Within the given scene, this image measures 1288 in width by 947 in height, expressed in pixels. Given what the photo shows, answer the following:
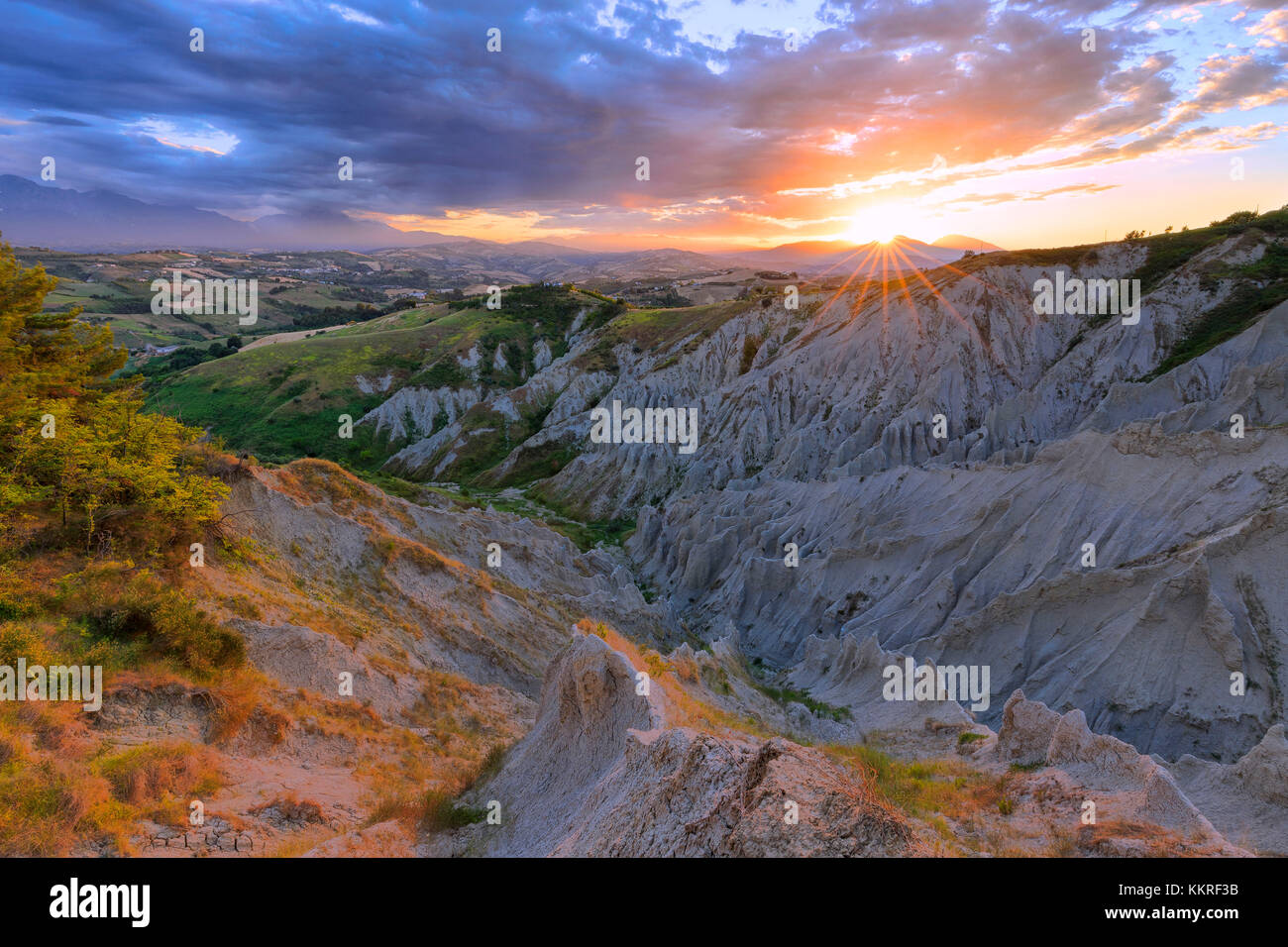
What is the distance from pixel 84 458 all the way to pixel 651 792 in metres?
14.4

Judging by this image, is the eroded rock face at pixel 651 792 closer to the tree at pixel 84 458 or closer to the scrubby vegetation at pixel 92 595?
the scrubby vegetation at pixel 92 595

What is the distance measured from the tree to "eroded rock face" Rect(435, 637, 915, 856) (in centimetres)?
991

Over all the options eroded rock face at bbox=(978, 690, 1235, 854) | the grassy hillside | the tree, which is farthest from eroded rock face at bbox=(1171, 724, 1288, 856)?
the grassy hillside

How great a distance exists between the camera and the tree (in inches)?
531

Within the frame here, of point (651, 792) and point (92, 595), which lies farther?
point (92, 595)

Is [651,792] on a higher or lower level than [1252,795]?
higher

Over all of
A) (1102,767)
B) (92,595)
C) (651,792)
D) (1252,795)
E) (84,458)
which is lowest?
(1252,795)

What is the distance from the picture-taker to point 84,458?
13.7 meters

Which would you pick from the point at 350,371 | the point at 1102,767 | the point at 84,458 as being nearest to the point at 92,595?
the point at 84,458

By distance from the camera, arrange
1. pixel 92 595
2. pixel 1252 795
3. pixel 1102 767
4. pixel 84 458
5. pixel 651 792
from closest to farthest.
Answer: pixel 651 792
pixel 1252 795
pixel 1102 767
pixel 92 595
pixel 84 458

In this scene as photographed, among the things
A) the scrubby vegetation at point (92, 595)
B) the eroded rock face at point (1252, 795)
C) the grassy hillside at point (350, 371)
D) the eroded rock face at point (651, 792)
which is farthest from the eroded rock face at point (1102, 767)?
the grassy hillside at point (350, 371)

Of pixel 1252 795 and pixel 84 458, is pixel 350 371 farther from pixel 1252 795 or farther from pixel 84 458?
pixel 1252 795

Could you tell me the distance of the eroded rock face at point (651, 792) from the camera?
6293 millimetres

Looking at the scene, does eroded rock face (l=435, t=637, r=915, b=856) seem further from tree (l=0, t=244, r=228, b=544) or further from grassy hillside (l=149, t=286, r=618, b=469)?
grassy hillside (l=149, t=286, r=618, b=469)
